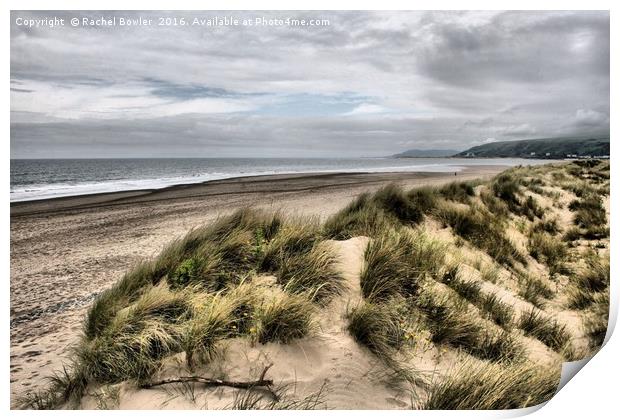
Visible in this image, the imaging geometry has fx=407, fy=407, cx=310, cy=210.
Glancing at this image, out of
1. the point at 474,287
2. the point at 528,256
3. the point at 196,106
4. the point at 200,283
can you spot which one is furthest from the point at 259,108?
the point at 528,256

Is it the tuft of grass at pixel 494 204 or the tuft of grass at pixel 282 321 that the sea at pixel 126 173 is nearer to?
the tuft of grass at pixel 494 204

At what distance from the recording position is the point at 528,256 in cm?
494

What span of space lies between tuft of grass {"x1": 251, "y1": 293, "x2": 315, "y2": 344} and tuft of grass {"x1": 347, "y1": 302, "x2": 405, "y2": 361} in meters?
0.28

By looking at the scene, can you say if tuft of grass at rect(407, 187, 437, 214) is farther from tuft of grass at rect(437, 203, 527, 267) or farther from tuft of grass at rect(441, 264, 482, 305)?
tuft of grass at rect(441, 264, 482, 305)

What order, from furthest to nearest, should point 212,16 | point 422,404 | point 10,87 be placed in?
point 212,16 < point 10,87 < point 422,404

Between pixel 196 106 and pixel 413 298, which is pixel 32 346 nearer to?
pixel 196 106

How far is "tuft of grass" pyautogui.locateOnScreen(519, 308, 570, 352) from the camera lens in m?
3.14

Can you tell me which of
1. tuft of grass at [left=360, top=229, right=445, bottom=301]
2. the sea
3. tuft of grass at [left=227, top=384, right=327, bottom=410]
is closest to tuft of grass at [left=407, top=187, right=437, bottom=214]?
the sea

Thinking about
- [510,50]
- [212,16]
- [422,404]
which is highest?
[212,16]

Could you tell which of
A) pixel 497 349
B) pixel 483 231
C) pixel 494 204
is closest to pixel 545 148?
pixel 483 231

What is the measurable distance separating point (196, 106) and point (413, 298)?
2.53 meters

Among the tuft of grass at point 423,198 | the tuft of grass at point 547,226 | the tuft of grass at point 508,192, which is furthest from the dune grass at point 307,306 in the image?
the tuft of grass at point 508,192

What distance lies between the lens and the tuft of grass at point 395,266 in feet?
9.76

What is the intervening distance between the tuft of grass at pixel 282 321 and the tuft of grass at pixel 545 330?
1839 millimetres
